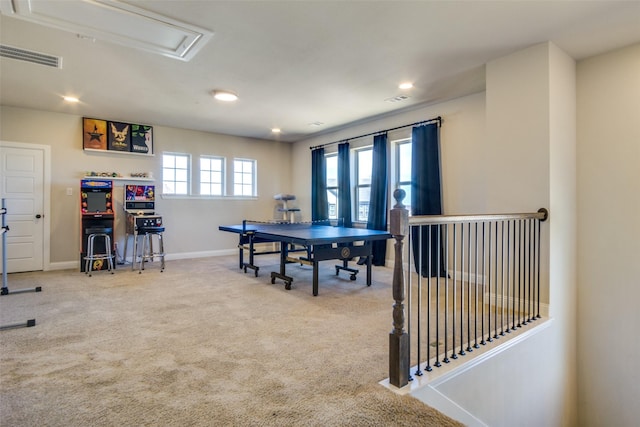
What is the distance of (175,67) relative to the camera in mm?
3650

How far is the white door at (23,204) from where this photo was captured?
511 cm

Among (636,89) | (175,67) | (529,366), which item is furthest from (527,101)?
(175,67)

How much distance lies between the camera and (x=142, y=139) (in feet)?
20.1

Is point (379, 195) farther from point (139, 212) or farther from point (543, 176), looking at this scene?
point (139, 212)

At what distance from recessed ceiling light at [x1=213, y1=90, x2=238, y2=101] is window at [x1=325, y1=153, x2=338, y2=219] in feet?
8.84

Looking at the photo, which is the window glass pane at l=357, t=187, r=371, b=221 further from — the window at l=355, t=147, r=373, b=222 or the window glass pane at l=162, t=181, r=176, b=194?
the window glass pane at l=162, t=181, r=176, b=194

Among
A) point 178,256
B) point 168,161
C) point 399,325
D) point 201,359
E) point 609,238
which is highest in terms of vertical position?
point 168,161

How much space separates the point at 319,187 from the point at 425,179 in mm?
2564

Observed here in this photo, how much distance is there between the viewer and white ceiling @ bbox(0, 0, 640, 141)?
2623 millimetres

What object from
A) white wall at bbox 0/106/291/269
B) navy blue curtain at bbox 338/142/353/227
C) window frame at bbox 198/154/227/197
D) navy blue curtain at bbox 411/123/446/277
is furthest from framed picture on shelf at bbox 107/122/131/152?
navy blue curtain at bbox 411/123/446/277

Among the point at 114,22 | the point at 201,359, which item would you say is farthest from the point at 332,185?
the point at 201,359

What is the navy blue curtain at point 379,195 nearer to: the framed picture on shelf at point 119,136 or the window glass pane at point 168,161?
the window glass pane at point 168,161

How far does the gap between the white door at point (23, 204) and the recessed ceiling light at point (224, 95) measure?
316cm

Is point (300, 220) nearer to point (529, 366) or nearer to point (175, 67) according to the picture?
point (175, 67)
